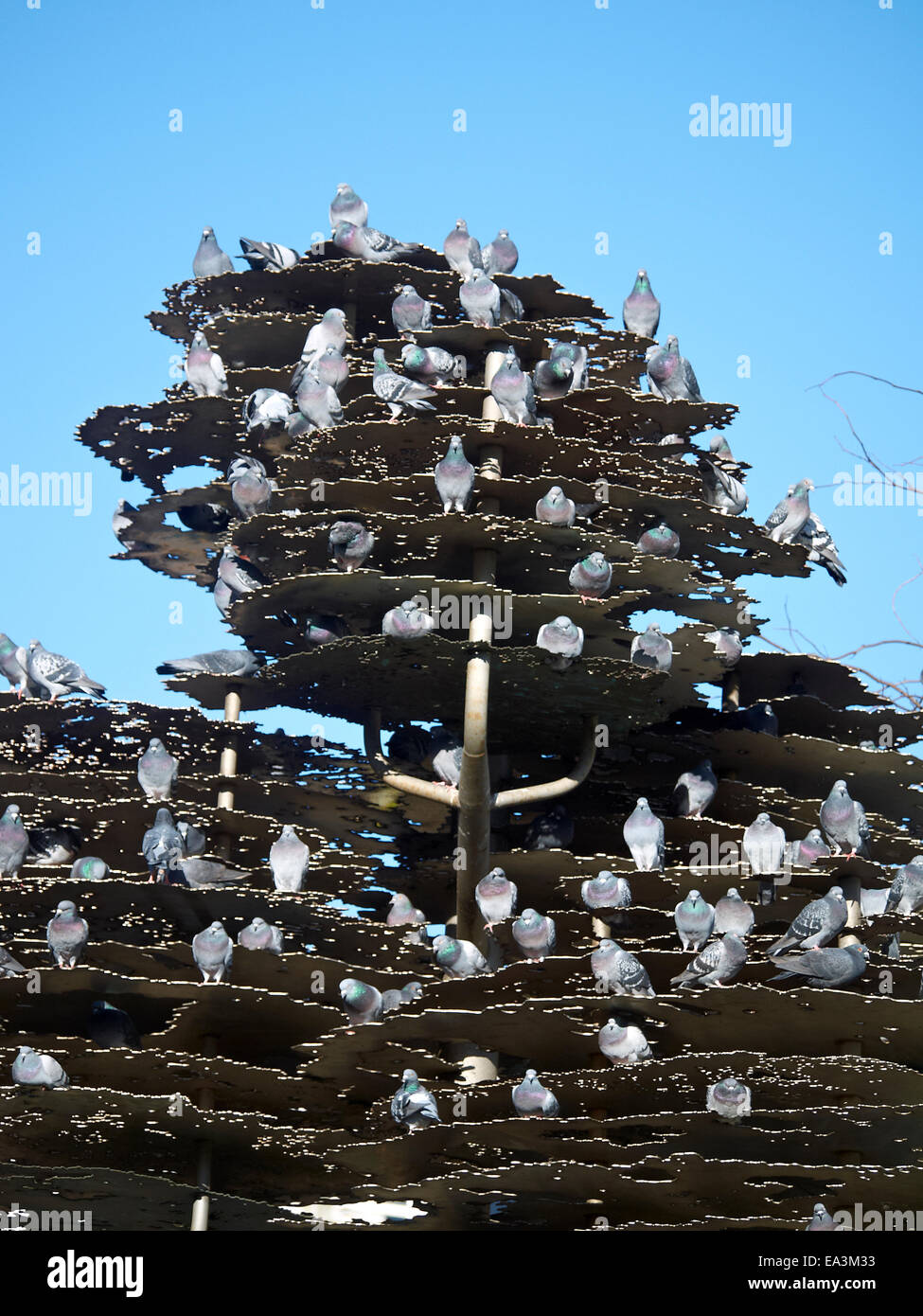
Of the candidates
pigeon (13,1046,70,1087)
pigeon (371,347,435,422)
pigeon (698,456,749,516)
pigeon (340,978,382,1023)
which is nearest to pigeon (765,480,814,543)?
pigeon (698,456,749,516)

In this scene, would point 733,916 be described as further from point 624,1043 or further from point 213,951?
point 213,951

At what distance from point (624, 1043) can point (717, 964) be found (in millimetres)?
1115

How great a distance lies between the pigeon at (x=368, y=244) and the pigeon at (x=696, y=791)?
776cm

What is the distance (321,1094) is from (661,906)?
403 cm

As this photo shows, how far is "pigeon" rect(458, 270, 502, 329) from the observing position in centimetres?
2205

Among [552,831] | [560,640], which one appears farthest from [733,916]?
[560,640]

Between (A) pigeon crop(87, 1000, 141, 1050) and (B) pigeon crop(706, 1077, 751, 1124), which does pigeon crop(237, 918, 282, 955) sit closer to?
(A) pigeon crop(87, 1000, 141, 1050)

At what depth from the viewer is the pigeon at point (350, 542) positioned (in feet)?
66.1

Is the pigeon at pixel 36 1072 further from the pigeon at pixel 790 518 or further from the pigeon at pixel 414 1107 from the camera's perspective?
the pigeon at pixel 790 518

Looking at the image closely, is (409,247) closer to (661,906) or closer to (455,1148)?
(661,906)

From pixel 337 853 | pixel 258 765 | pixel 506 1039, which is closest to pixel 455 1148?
pixel 506 1039

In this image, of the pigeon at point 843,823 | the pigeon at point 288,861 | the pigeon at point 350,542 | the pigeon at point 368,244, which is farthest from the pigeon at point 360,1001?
the pigeon at point 368,244

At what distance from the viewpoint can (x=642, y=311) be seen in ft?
76.8

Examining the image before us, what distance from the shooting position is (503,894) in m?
18.8
